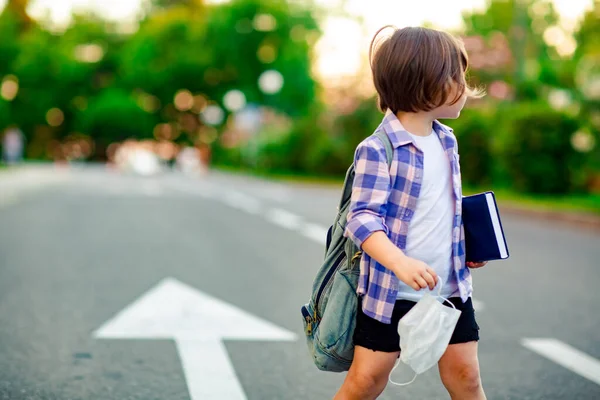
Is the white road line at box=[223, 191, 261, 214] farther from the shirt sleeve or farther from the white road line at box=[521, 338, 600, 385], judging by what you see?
the shirt sleeve

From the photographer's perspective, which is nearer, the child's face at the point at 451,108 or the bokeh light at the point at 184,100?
the child's face at the point at 451,108

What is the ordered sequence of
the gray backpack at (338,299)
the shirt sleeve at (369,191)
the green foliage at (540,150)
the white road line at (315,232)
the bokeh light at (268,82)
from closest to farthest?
the shirt sleeve at (369,191) → the gray backpack at (338,299) → the white road line at (315,232) → the green foliage at (540,150) → the bokeh light at (268,82)

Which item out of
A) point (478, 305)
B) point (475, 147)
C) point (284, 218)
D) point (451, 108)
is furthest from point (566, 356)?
point (475, 147)

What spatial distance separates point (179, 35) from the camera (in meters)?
69.0

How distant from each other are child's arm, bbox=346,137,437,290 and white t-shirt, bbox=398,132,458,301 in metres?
0.13

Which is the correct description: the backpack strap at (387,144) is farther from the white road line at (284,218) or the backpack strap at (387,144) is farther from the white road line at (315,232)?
the white road line at (284,218)

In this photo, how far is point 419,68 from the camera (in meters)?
2.62

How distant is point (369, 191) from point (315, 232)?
9.62 meters

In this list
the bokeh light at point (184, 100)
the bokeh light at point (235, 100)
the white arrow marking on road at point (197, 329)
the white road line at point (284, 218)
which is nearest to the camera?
the white arrow marking on road at point (197, 329)

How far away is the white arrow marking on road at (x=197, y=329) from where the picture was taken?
4.13 m

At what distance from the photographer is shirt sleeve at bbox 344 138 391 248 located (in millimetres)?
2551

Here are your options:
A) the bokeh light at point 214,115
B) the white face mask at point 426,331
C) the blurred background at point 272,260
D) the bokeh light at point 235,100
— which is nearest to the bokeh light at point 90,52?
the bokeh light at point 214,115

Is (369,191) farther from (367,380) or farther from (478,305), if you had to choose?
(478,305)

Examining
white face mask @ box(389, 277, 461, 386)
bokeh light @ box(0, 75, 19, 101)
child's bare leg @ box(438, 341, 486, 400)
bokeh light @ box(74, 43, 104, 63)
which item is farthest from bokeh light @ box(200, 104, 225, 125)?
white face mask @ box(389, 277, 461, 386)
